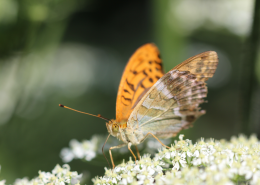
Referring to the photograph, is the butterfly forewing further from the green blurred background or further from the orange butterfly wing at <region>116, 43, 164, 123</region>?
the green blurred background

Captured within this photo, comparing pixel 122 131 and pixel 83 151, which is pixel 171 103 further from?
pixel 83 151

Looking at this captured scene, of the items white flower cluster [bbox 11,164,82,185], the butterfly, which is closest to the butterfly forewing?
the butterfly

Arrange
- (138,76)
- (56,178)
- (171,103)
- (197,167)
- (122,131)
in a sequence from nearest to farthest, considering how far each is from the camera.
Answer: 1. (197,167)
2. (56,178)
3. (122,131)
4. (171,103)
5. (138,76)

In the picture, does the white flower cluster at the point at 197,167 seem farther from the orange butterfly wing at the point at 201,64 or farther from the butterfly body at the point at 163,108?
the orange butterfly wing at the point at 201,64

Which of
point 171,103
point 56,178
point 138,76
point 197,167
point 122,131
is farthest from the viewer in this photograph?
point 138,76

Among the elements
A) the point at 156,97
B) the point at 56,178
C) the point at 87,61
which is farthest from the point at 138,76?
the point at 87,61

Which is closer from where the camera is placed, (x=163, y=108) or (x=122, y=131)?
(x=122, y=131)
